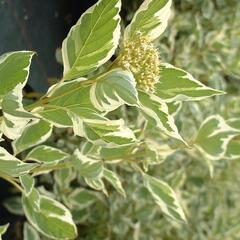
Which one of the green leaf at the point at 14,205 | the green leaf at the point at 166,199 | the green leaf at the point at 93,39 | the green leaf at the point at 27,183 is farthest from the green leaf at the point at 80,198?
the green leaf at the point at 93,39

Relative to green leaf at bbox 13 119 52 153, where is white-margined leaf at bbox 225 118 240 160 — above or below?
below

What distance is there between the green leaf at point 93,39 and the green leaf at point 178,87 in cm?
9

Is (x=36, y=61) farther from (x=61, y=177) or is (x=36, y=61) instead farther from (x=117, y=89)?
(x=117, y=89)

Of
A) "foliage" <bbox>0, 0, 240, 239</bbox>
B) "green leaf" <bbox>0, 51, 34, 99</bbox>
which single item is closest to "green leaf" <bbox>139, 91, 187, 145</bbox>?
"foliage" <bbox>0, 0, 240, 239</bbox>

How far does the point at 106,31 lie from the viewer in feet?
2.53

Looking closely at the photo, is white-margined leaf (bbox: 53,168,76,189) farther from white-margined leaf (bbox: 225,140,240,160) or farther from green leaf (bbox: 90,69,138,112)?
green leaf (bbox: 90,69,138,112)

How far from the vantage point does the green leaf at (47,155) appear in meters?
1.09

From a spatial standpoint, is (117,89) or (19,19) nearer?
(117,89)

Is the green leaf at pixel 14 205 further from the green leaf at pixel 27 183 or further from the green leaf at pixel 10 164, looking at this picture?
the green leaf at pixel 10 164

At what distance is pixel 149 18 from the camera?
807 millimetres

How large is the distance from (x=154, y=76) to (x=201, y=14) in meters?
1.16

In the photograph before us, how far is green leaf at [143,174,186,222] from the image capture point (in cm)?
116

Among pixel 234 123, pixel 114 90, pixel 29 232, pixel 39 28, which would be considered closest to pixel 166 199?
pixel 234 123

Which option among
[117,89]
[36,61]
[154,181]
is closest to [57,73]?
[36,61]
